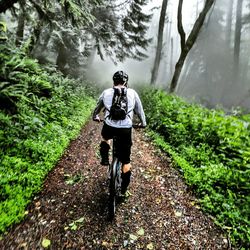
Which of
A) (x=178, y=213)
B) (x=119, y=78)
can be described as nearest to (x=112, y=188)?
(x=178, y=213)

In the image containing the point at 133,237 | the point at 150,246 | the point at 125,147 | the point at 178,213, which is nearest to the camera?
the point at 150,246

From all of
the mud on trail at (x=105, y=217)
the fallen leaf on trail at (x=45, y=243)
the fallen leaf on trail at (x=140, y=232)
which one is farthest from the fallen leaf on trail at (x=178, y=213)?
the fallen leaf on trail at (x=45, y=243)

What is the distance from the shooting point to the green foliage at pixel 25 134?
138 inches

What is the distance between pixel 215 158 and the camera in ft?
17.6

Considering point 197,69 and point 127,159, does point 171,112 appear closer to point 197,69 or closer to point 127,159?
point 127,159

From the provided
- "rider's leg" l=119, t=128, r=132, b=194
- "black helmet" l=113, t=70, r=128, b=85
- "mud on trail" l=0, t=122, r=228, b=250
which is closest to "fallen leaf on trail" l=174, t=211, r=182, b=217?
"mud on trail" l=0, t=122, r=228, b=250

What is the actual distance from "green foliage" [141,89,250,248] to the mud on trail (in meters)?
0.31

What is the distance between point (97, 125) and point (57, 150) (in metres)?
4.06

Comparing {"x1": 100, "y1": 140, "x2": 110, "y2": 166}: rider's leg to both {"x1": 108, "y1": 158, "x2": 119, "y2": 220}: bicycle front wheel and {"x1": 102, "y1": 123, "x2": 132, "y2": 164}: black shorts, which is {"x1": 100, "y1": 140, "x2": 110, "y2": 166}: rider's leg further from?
{"x1": 108, "y1": 158, "x2": 119, "y2": 220}: bicycle front wheel

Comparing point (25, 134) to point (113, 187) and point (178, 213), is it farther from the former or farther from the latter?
point (178, 213)

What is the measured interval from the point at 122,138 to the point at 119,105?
22.9 inches

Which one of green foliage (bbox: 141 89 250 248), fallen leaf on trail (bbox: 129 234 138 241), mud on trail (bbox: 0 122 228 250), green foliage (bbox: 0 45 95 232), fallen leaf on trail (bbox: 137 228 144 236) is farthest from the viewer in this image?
green foliage (bbox: 141 89 250 248)

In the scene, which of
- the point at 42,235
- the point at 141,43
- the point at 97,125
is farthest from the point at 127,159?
the point at 141,43

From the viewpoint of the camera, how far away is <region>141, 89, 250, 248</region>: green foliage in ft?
12.6
